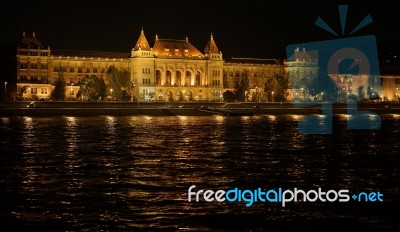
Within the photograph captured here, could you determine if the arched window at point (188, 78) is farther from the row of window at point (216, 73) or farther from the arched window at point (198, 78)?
the row of window at point (216, 73)

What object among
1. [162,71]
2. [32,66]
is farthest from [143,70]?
[32,66]

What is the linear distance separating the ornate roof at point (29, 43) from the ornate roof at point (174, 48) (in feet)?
97.1

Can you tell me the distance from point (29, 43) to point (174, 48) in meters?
38.0

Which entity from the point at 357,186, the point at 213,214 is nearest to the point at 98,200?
the point at 213,214

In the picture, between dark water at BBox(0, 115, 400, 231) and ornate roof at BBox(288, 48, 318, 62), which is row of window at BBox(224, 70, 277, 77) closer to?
ornate roof at BBox(288, 48, 318, 62)

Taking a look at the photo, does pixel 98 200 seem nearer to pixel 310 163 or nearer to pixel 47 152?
pixel 310 163

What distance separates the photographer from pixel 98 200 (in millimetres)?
22344

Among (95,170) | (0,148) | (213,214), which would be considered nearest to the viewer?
(213,214)

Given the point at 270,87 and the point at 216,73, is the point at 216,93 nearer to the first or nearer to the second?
the point at 216,73

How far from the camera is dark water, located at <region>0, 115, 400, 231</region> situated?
63.7 feet

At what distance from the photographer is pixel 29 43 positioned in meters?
163

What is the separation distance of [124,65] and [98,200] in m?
155

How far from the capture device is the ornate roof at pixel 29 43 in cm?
16125

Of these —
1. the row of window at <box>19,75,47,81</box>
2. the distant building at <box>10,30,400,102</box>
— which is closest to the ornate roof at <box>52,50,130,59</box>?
the distant building at <box>10,30,400,102</box>
